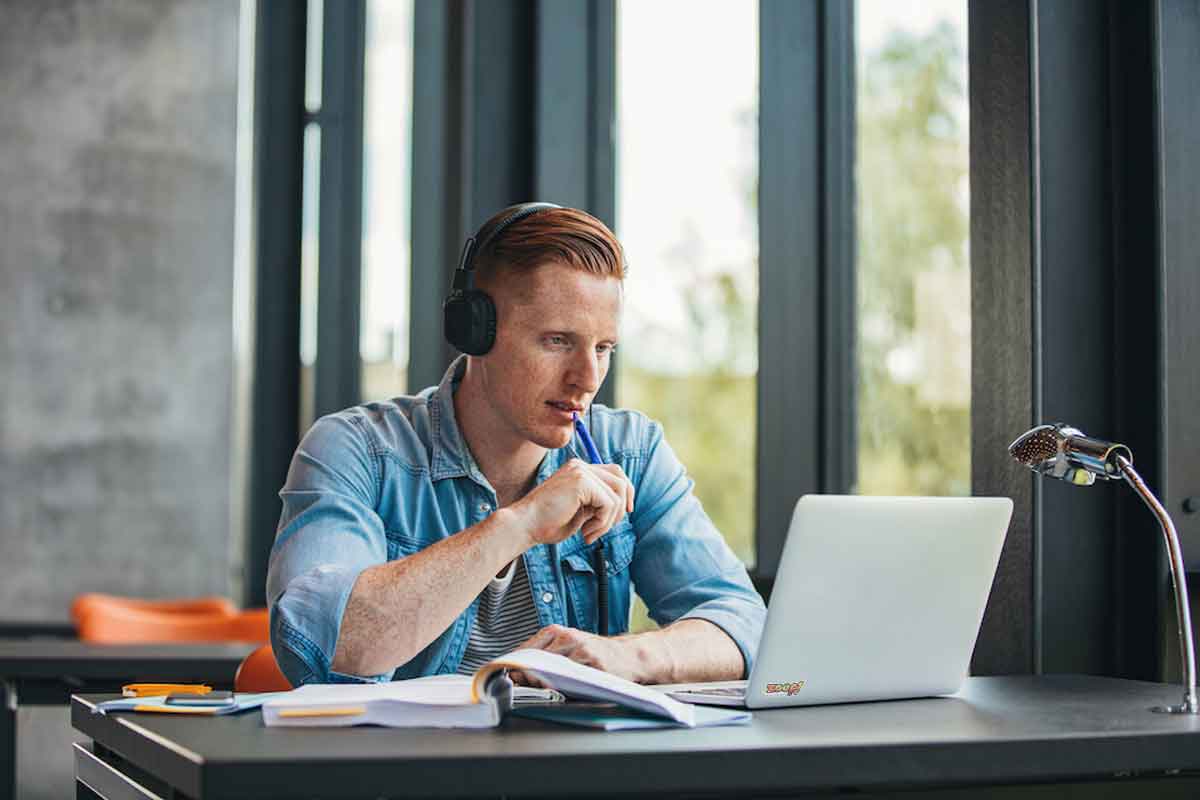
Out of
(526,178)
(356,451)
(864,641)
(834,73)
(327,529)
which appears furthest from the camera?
(526,178)

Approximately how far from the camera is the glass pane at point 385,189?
17.2ft

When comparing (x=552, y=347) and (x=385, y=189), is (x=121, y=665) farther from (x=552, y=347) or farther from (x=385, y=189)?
(x=385, y=189)

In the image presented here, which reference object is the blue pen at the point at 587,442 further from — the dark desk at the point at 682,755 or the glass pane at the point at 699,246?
the glass pane at the point at 699,246

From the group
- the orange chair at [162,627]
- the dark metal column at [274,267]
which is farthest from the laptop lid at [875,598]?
the dark metal column at [274,267]

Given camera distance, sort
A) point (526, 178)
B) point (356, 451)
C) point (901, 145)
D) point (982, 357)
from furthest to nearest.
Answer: point (526, 178) → point (901, 145) → point (982, 357) → point (356, 451)

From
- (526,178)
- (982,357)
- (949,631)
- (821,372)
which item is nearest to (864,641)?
(949,631)

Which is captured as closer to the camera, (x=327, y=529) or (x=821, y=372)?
(x=327, y=529)

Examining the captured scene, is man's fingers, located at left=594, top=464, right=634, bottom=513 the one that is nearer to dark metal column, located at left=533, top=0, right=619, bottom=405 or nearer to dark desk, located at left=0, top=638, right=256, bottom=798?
dark desk, located at left=0, top=638, right=256, bottom=798

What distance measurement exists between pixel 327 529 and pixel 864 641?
76 cm

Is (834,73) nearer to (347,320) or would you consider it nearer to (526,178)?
(526,178)

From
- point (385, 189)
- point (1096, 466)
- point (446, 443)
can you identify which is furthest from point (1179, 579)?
point (385, 189)

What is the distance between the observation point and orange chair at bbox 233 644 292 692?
7.77 ft

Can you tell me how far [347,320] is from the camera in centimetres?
570

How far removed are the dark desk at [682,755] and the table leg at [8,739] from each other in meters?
1.36
